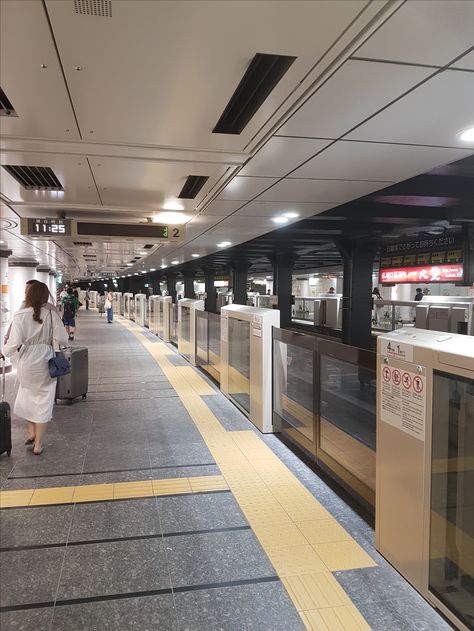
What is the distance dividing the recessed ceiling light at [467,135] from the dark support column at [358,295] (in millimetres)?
6349

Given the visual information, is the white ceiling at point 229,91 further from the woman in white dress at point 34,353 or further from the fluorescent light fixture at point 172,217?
the fluorescent light fixture at point 172,217

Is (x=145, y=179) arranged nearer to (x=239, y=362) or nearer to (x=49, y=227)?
(x=49, y=227)

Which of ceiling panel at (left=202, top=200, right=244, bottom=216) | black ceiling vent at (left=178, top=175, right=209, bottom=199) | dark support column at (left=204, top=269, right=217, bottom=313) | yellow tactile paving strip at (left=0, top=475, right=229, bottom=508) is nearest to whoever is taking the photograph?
yellow tactile paving strip at (left=0, top=475, right=229, bottom=508)

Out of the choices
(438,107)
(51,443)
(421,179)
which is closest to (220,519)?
(51,443)

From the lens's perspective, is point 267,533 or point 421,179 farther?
point 421,179

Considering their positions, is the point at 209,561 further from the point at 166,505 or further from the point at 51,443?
the point at 51,443

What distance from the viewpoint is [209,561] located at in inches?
118

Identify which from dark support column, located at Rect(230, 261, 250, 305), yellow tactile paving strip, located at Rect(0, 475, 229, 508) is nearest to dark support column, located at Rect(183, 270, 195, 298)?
dark support column, located at Rect(230, 261, 250, 305)

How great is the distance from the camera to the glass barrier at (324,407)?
3945 mm

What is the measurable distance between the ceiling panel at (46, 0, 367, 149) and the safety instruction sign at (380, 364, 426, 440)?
1.69 metres

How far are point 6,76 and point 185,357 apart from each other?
31.9 ft

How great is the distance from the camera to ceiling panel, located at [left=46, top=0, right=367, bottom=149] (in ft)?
6.18

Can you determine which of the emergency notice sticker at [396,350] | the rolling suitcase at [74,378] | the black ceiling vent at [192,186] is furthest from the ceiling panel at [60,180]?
the emergency notice sticker at [396,350]

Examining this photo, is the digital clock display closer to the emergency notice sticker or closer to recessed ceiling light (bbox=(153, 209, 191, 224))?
recessed ceiling light (bbox=(153, 209, 191, 224))
